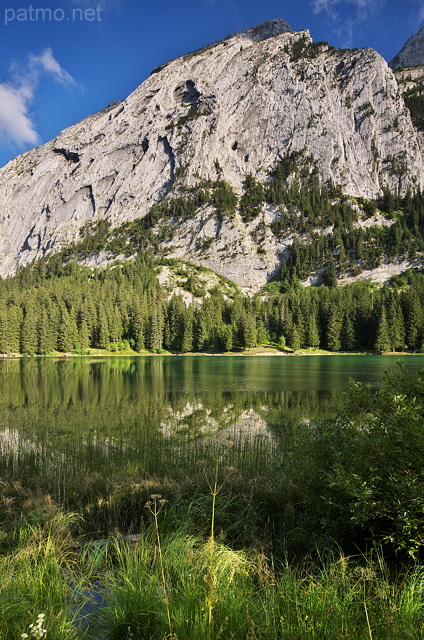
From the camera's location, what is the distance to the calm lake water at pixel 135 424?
1213 centimetres

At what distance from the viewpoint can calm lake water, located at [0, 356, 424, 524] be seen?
478 inches

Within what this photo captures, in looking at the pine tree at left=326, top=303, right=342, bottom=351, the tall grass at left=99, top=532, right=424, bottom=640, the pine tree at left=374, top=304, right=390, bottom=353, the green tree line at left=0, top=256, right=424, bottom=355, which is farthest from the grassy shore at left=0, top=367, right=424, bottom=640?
the pine tree at left=326, top=303, right=342, bottom=351

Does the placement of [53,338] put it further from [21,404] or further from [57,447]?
[57,447]

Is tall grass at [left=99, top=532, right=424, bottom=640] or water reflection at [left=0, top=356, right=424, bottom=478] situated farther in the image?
water reflection at [left=0, top=356, right=424, bottom=478]

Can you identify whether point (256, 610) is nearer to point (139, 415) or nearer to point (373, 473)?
point (373, 473)

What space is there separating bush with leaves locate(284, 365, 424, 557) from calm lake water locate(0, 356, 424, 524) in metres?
4.69

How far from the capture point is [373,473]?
5.61m

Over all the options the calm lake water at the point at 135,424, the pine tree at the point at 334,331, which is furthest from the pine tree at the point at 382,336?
the calm lake water at the point at 135,424

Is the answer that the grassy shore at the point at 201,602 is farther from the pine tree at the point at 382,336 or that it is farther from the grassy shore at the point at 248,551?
the pine tree at the point at 382,336

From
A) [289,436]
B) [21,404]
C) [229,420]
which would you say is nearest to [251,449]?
[289,436]

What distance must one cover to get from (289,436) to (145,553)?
13.1 m

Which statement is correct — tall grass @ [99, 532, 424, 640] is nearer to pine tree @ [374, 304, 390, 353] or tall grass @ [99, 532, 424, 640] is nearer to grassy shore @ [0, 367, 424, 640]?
grassy shore @ [0, 367, 424, 640]

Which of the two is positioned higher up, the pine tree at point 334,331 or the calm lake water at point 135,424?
the pine tree at point 334,331

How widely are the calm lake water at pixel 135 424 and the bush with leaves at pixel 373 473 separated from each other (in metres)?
4.69
